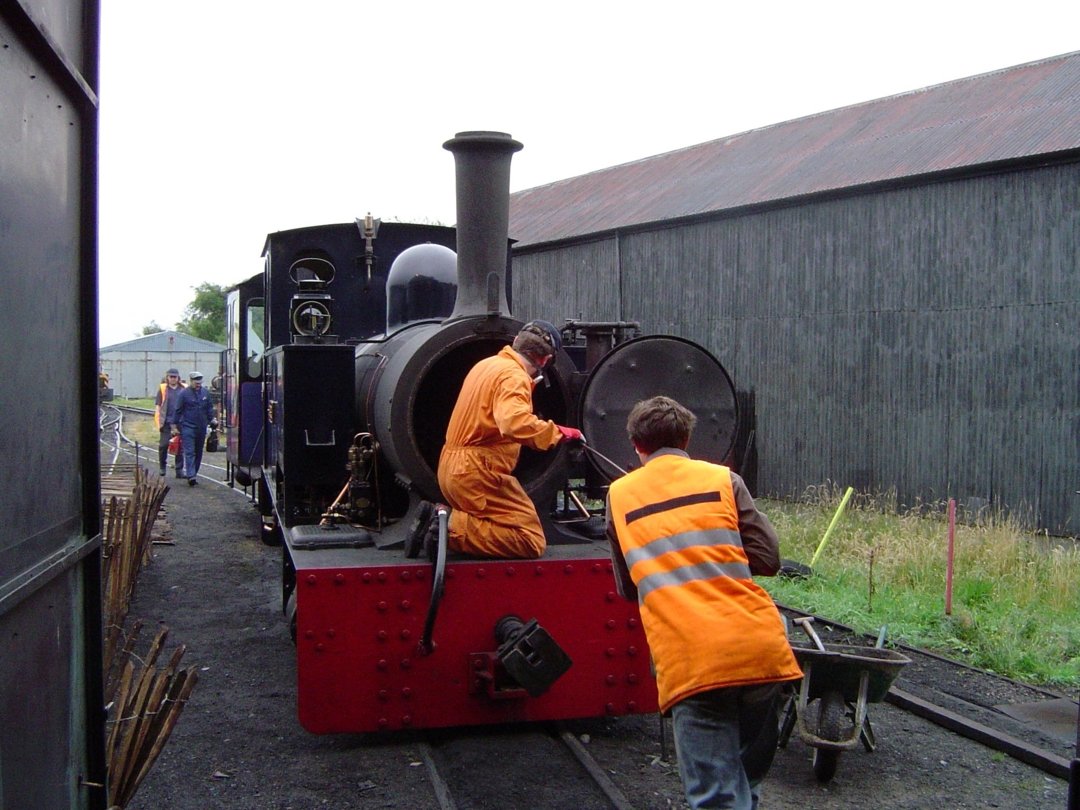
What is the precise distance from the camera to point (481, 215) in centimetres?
538

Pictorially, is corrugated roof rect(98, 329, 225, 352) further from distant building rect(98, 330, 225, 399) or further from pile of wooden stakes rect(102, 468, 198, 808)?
pile of wooden stakes rect(102, 468, 198, 808)

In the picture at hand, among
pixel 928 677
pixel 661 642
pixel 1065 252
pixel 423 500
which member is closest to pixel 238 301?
pixel 423 500

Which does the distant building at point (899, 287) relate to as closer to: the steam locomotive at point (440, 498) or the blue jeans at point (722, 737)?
the steam locomotive at point (440, 498)

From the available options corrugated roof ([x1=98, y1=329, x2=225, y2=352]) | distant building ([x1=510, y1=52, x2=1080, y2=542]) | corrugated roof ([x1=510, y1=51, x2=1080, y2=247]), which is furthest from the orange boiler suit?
corrugated roof ([x1=98, y1=329, x2=225, y2=352])

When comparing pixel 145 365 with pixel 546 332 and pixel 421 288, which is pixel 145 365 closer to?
pixel 421 288

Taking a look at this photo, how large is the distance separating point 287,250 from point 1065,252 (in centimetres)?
979

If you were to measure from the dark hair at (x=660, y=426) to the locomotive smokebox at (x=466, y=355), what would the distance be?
193 centimetres

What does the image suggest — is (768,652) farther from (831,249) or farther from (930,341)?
(831,249)

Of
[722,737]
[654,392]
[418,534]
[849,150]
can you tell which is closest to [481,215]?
[654,392]

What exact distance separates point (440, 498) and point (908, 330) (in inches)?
437

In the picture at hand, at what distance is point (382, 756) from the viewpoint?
503cm

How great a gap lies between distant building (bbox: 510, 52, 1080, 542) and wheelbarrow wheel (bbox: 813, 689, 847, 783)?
956cm

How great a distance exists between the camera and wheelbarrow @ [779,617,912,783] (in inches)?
182

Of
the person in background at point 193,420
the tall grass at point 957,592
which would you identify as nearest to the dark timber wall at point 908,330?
the tall grass at point 957,592
